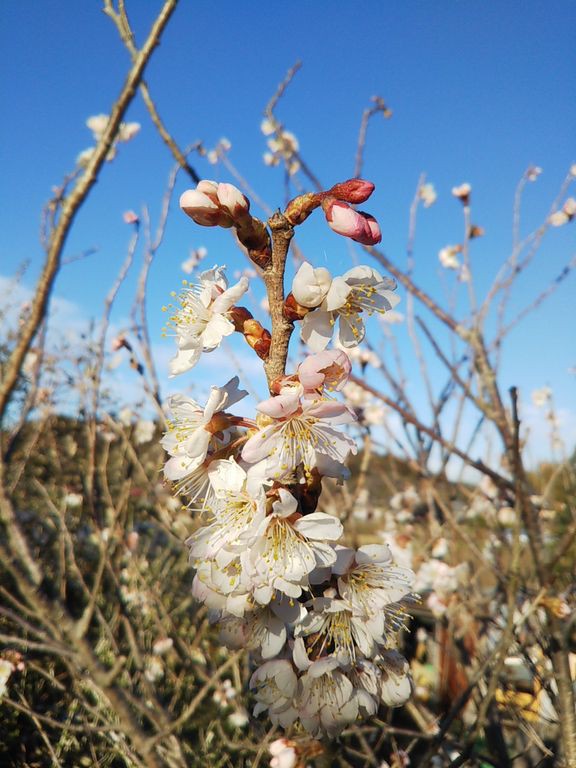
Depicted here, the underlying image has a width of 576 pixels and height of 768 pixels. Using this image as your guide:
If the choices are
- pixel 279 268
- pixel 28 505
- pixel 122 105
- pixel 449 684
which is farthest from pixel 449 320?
pixel 28 505

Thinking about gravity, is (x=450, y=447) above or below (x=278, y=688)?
above

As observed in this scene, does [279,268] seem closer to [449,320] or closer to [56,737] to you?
[449,320]

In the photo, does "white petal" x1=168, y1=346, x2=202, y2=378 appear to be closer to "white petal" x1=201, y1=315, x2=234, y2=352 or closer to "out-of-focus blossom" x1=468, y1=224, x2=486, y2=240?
"white petal" x1=201, y1=315, x2=234, y2=352

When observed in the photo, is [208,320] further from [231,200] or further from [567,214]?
[567,214]

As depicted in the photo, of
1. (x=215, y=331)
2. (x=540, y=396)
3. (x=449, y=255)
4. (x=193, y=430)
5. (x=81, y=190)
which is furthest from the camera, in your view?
(x=540, y=396)

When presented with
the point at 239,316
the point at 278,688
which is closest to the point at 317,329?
the point at 239,316

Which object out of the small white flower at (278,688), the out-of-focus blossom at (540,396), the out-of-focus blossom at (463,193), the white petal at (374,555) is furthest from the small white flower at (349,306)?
the out-of-focus blossom at (540,396)
